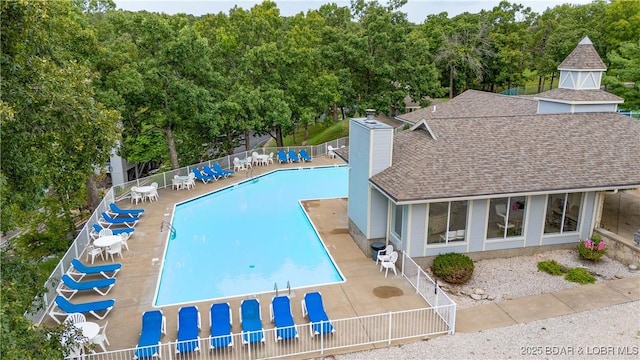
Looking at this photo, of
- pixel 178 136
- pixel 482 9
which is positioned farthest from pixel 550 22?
pixel 178 136

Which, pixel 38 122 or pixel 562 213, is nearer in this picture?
pixel 38 122

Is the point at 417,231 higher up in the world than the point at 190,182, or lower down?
higher up

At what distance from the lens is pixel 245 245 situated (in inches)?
723

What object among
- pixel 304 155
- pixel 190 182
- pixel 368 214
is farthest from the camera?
pixel 304 155

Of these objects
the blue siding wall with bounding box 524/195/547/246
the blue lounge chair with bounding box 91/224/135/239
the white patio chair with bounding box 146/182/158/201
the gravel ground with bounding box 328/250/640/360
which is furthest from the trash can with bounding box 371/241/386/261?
the white patio chair with bounding box 146/182/158/201

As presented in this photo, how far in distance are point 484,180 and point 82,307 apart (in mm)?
12712

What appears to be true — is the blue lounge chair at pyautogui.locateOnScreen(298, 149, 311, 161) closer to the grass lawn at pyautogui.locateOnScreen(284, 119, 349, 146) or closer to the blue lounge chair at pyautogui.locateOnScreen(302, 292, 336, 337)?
the grass lawn at pyautogui.locateOnScreen(284, 119, 349, 146)

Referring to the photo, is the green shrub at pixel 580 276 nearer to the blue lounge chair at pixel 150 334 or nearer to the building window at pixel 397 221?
the building window at pixel 397 221

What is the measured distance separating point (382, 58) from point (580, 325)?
95.3 feet

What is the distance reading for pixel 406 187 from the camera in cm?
1421

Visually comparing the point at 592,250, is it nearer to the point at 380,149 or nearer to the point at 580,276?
the point at 580,276

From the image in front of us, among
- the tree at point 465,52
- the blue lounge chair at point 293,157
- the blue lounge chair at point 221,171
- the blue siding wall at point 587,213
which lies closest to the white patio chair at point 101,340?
the blue siding wall at point 587,213

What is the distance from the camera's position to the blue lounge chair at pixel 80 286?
13547 mm

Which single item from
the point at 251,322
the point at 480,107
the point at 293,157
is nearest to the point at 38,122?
the point at 251,322
